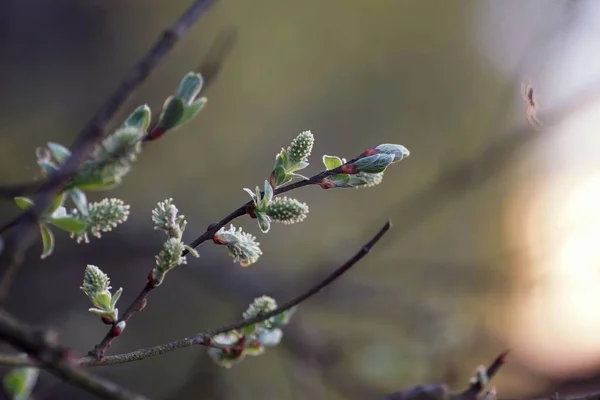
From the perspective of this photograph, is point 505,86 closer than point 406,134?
Yes

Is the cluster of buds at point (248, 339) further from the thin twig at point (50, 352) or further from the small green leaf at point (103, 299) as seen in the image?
the thin twig at point (50, 352)

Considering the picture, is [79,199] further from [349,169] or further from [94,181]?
[349,169]

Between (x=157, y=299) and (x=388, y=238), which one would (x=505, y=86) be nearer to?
(x=388, y=238)

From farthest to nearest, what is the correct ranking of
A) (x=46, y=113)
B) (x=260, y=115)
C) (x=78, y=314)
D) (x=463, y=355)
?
(x=260, y=115), (x=46, y=113), (x=78, y=314), (x=463, y=355)

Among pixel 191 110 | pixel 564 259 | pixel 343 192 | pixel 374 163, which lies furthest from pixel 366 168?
pixel 343 192

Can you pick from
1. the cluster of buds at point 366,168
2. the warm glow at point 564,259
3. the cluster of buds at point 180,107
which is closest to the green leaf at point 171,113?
the cluster of buds at point 180,107

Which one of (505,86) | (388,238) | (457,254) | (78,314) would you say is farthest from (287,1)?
(78,314)
